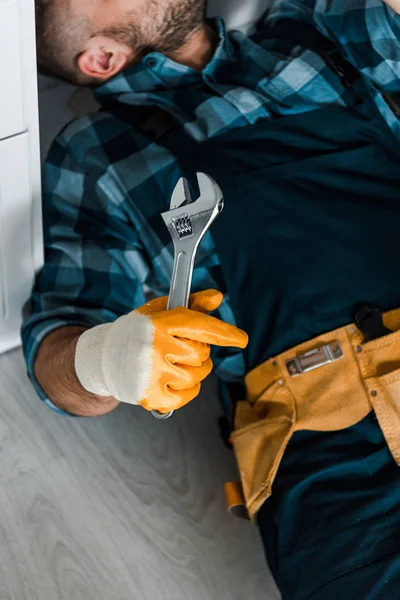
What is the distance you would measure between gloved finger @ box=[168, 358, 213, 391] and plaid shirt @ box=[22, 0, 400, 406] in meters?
0.23

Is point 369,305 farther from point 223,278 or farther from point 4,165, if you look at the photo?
point 4,165

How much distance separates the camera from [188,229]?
820mm

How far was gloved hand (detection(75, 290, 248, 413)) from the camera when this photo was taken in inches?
30.8

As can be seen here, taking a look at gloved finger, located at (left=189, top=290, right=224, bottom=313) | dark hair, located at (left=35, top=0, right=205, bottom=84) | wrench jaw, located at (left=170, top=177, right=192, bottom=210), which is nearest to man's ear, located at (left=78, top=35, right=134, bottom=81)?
dark hair, located at (left=35, top=0, right=205, bottom=84)

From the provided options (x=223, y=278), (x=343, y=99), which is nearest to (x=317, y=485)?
(x=223, y=278)

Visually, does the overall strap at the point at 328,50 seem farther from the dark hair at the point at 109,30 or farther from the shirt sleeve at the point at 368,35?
the dark hair at the point at 109,30

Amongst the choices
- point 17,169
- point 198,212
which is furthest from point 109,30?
point 198,212

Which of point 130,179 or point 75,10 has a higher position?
point 75,10

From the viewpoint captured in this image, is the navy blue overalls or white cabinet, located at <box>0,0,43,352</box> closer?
white cabinet, located at <box>0,0,43,352</box>

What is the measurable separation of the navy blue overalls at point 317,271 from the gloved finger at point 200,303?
0.20 meters

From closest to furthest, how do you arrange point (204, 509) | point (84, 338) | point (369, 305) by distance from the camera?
point (84, 338)
point (369, 305)
point (204, 509)

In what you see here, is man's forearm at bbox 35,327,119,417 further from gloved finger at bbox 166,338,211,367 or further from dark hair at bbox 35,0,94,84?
dark hair at bbox 35,0,94,84

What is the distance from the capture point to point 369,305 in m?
1.01

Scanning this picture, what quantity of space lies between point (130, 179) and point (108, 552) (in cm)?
50
